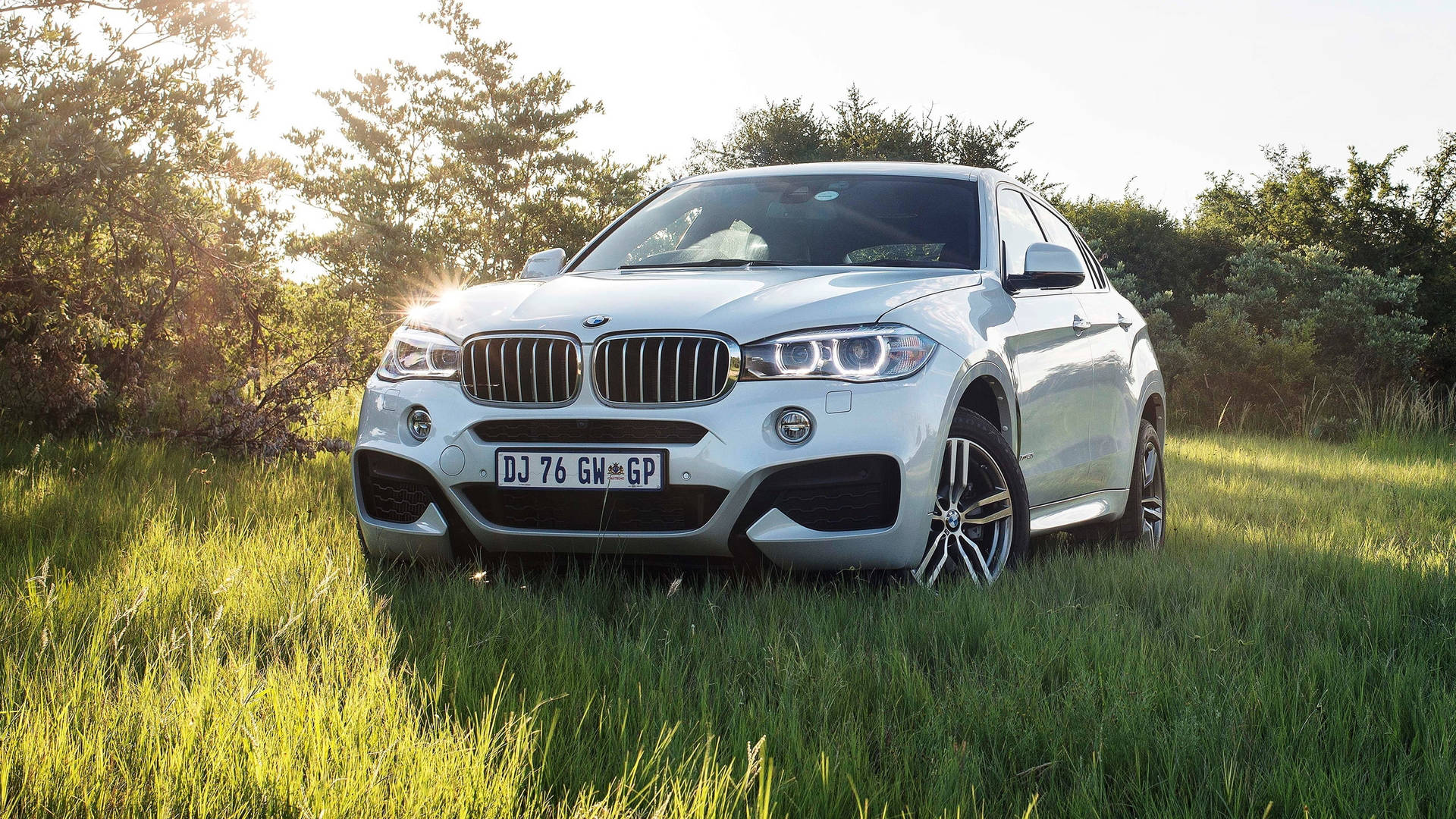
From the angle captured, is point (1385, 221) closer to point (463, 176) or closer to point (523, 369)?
point (463, 176)

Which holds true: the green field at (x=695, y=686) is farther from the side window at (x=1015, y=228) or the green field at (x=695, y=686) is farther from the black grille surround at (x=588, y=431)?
the side window at (x=1015, y=228)

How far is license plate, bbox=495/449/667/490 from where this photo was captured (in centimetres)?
365

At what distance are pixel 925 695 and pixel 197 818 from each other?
4.89 feet

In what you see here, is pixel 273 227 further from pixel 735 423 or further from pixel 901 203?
pixel 735 423

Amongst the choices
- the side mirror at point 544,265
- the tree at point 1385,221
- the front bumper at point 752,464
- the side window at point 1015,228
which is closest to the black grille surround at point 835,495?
the front bumper at point 752,464

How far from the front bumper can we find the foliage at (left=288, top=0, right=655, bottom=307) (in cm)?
1735

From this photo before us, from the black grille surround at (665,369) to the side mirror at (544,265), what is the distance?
1.50m

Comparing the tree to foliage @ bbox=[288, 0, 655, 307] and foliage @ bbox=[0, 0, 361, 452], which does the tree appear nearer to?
foliage @ bbox=[288, 0, 655, 307]

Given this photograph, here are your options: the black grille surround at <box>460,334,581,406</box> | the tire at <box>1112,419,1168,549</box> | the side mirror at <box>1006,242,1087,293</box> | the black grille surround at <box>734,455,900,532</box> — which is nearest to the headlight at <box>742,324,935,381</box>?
the black grille surround at <box>734,455,900,532</box>

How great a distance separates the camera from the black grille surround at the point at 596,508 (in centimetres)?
366

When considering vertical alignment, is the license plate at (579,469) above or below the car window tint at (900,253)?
below

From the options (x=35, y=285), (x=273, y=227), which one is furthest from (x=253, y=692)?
(x=273, y=227)

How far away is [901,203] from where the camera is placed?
5.18 metres

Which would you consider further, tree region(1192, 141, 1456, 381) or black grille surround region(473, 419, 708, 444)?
tree region(1192, 141, 1456, 381)
